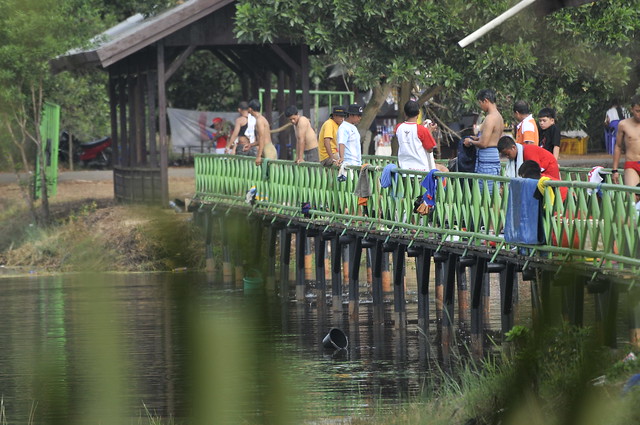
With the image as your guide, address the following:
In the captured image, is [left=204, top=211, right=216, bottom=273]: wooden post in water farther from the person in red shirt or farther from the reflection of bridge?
the person in red shirt

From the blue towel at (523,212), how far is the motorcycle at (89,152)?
31.5m

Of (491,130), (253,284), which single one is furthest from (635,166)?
(253,284)

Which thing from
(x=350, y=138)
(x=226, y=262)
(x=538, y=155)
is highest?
(x=350, y=138)

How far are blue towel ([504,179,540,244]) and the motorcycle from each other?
31.5 m

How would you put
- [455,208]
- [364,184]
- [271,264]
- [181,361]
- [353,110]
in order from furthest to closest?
[271,264], [353,110], [364,184], [181,361], [455,208]

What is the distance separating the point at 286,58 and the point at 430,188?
1226 cm

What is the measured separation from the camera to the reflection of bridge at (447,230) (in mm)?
9871

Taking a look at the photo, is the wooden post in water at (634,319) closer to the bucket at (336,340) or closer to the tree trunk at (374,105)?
the bucket at (336,340)

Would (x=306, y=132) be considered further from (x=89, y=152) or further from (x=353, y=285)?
(x=89, y=152)

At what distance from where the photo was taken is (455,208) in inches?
528

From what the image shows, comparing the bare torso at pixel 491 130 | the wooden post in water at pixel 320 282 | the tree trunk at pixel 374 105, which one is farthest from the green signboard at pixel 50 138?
the bare torso at pixel 491 130

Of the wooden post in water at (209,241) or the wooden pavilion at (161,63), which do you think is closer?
the wooden post in water at (209,241)

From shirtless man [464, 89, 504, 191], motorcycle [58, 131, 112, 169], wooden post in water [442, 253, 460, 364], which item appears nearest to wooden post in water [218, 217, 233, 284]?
wooden post in water [442, 253, 460, 364]

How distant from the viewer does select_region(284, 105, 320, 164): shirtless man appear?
19.0 meters
